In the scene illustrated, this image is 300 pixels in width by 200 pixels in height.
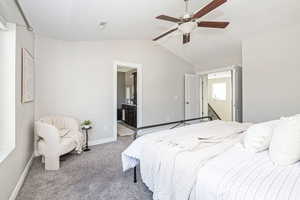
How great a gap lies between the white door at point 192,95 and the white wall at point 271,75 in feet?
6.62

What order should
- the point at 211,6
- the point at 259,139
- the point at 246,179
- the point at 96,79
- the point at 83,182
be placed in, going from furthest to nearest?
the point at 96,79, the point at 83,182, the point at 211,6, the point at 259,139, the point at 246,179

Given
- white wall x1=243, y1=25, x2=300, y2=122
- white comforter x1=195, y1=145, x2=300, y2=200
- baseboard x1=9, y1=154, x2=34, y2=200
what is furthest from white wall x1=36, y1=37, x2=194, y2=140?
white comforter x1=195, y1=145, x2=300, y2=200

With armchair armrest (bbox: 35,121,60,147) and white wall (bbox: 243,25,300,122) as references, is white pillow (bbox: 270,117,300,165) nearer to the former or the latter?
white wall (bbox: 243,25,300,122)

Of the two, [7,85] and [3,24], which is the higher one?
[3,24]

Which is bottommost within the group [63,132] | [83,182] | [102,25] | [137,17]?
[83,182]

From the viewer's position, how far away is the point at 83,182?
217 cm

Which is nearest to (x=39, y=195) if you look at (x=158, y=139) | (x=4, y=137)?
(x=4, y=137)

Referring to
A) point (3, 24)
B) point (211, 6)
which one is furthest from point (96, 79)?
point (211, 6)

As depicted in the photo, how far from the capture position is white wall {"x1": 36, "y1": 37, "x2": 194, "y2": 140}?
3.28m

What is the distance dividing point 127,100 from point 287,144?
628 cm

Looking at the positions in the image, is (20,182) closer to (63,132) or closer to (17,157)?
(17,157)

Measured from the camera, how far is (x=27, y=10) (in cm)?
225

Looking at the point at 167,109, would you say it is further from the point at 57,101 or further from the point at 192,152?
the point at 192,152

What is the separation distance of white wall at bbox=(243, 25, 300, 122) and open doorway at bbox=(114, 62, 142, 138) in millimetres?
2804
